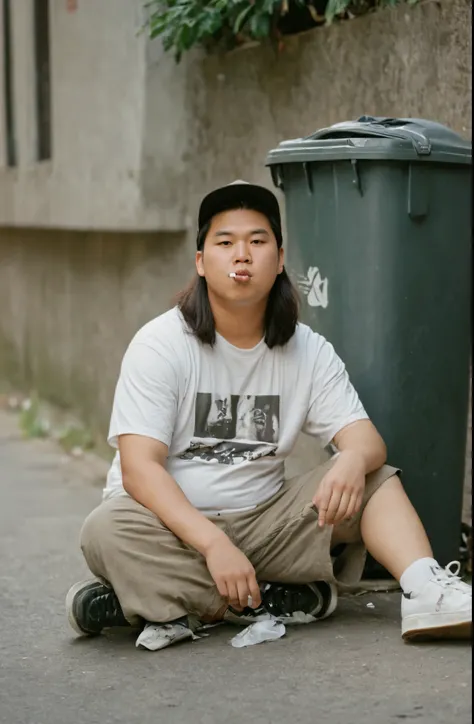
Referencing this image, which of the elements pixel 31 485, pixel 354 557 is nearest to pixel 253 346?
pixel 354 557

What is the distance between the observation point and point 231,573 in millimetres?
3582

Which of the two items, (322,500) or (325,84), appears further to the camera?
(325,84)

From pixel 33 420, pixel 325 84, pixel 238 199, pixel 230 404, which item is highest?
pixel 325 84

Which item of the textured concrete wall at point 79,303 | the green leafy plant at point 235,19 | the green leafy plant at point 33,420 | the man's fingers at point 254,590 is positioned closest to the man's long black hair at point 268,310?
the man's fingers at point 254,590

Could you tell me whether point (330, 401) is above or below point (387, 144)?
below

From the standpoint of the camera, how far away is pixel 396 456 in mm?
4285

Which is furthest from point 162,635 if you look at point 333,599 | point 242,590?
point 333,599

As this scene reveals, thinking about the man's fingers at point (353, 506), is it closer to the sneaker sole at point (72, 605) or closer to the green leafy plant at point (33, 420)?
the sneaker sole at point (72, 605)

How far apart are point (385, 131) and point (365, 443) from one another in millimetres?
981

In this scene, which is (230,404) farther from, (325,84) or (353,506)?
(325,84)

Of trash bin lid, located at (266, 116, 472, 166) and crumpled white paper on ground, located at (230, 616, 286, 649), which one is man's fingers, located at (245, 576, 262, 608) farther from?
trash bin lid, located at (266, 116, 472, 166)

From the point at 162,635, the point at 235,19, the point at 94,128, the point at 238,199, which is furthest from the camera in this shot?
the point at 94,128

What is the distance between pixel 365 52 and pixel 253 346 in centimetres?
180

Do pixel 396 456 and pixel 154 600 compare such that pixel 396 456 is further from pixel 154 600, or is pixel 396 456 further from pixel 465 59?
pixel 465 59
